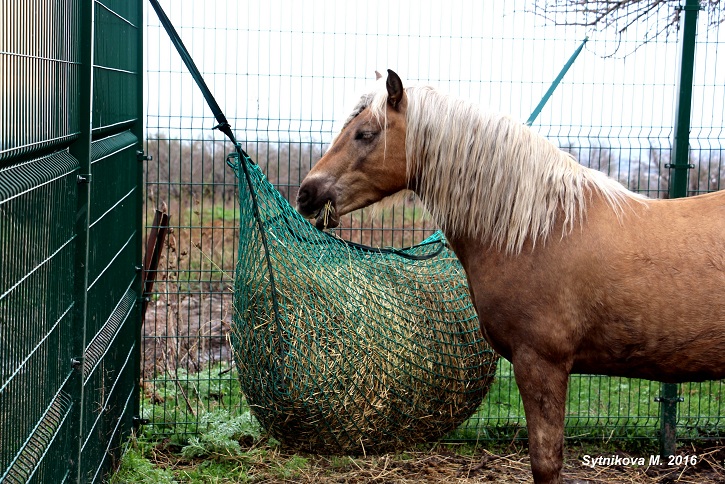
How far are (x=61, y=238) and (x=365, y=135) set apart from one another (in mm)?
1287

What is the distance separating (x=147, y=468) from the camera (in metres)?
3.45

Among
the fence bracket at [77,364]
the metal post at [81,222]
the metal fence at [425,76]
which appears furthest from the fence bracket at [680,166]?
the fence bracket at [77,364]

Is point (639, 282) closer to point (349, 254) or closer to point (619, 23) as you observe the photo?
point (349, 254)

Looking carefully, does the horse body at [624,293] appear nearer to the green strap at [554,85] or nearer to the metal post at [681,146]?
the green strap at [554,85]

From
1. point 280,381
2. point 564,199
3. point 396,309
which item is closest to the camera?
point 564,199

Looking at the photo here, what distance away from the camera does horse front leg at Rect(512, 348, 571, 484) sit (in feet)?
9.10

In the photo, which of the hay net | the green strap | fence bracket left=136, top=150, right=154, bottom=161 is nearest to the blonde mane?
the hay net

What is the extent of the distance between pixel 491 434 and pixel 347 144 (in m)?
2.26

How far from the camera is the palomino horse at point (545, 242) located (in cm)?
268

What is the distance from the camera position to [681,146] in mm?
4141

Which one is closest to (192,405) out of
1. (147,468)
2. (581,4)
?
(147,468)

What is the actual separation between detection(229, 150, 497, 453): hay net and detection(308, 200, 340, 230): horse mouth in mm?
205

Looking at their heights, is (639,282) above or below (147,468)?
above

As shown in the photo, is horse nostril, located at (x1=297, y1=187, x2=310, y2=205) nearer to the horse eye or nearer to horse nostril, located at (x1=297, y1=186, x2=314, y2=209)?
horse nostril, located at (x1=297, y1=186, x2=314, y2=209)
